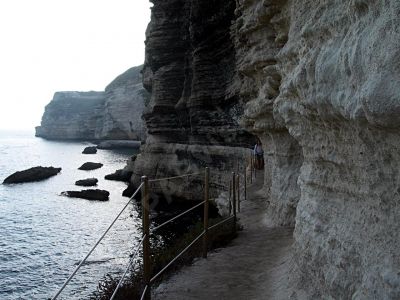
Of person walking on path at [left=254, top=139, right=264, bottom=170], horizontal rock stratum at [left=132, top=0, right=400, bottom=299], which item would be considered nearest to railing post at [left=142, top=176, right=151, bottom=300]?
horizontal rock stratum at [left=132, top=0, right=400, bottom=299]

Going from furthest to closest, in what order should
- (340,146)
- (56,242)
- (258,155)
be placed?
(258,155), (56,242), (340,146)

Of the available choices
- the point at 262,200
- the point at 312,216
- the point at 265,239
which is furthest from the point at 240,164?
the point at 312,216

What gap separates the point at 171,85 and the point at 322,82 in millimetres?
31157

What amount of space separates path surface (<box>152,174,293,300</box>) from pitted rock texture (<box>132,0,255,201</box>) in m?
16.0

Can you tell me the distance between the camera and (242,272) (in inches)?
301

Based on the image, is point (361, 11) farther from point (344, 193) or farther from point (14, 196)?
point (14, 196)

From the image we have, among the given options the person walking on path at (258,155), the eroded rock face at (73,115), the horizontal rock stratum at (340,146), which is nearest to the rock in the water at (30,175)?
the person walking on path at (258,155)

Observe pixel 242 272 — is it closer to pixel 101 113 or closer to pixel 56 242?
pixel 56 242

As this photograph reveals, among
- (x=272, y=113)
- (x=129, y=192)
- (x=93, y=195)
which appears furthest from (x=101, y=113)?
(x=272, y=113)

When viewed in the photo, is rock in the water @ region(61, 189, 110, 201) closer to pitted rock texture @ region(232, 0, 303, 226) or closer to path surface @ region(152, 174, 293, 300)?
pitted rock texture @ region(232, 0, 303, 226)

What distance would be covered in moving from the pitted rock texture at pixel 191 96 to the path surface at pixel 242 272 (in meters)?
16.0

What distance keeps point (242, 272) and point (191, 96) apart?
25.1 m

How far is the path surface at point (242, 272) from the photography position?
262 inches

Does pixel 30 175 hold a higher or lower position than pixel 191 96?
lower
